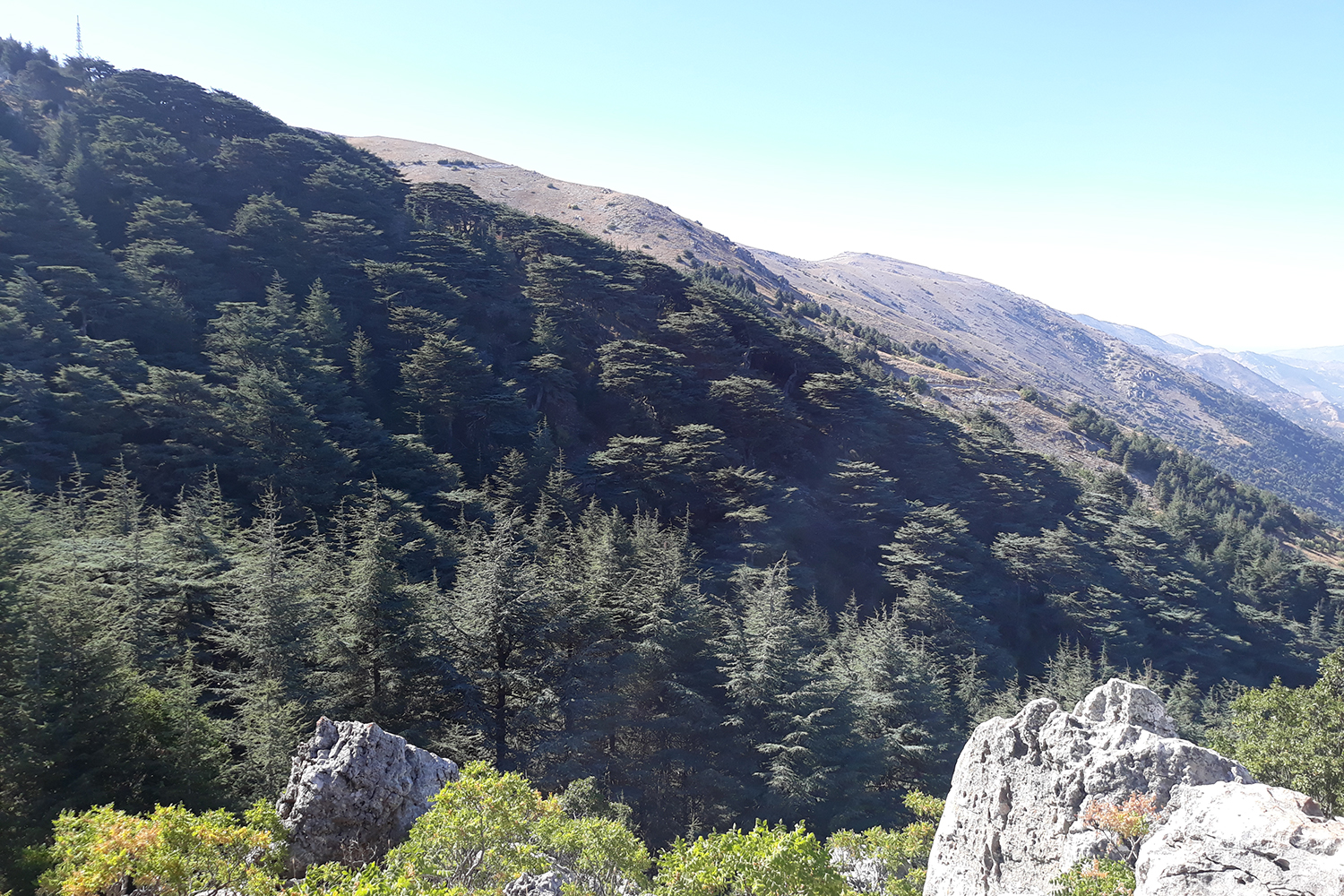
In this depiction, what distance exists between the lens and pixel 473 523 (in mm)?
28656

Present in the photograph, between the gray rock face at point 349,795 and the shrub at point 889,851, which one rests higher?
the gray rock face at point 349,795

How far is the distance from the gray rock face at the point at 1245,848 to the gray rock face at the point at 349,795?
1282 centimetres

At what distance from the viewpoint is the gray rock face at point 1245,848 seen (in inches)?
285

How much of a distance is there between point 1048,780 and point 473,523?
927 inches

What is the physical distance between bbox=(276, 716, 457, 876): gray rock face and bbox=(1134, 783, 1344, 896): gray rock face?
42.1ft

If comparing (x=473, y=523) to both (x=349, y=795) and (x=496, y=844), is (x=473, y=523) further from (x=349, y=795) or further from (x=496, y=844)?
(x=496, y=844)

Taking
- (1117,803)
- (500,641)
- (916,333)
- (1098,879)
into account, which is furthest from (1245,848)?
(916,333)

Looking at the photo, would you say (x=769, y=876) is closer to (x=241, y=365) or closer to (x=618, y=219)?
(x=241, y=365)

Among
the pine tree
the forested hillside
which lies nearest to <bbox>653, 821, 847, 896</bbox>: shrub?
the pine tree

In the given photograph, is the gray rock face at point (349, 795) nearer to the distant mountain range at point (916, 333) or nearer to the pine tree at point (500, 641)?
the pine tree at point (500, 641)

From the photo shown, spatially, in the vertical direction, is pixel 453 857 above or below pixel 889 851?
above

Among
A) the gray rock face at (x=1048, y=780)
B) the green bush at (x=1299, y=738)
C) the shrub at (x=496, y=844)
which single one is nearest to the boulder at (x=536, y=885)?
the shrub at (x=496, y=844)

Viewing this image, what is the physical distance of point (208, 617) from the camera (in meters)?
19.3

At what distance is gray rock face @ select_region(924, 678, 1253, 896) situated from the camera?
38.3 ft
